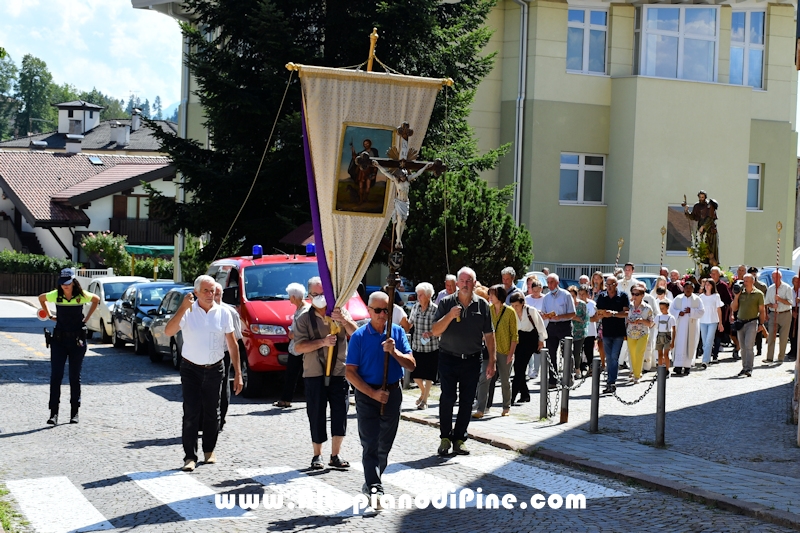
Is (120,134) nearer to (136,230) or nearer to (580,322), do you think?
(136,230)

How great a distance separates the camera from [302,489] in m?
9.81

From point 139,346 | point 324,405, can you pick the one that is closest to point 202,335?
point 324,405

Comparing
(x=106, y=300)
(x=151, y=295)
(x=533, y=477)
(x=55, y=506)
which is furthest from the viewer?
(x=106, y=300)

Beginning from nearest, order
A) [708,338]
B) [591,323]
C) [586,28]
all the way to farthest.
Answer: [591,323] → [708,338] → [586,28]

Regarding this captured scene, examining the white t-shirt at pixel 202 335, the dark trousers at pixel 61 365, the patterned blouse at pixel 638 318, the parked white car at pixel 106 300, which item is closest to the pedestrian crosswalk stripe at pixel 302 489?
the white t-shirt at pixel 202 335

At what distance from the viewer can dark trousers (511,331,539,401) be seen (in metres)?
15.7

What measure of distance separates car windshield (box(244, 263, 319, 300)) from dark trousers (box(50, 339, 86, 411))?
444cm

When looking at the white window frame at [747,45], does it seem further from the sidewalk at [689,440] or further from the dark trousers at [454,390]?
the dark trousers at [454,390]

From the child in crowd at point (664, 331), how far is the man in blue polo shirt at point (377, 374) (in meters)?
10.7

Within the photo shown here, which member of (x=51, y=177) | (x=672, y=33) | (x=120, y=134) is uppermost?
(x=120, y=134)

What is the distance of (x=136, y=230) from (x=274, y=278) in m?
43.2

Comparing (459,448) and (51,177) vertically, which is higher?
(51,177)

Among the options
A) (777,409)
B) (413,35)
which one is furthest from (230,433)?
(413,35)

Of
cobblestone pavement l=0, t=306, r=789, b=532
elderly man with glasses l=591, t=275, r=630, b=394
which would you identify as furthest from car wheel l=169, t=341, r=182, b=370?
elderly man with glasses l=591, t=275, r=630, b=394
